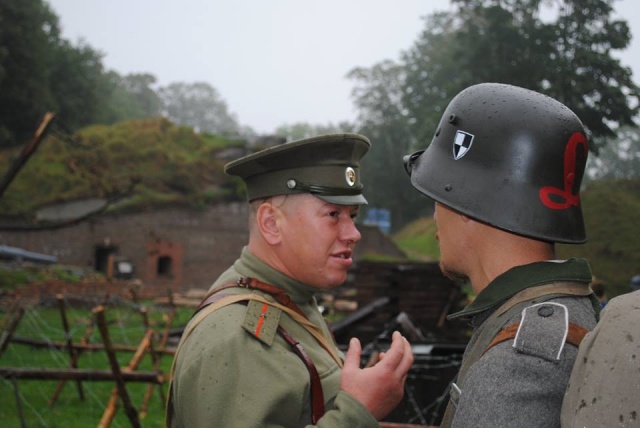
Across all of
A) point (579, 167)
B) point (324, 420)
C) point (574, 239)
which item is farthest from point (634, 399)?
point (324, 420)

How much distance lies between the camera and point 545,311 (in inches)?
68.9

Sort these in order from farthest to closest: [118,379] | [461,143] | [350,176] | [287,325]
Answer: [118,379], [350,176], [287,325], [461,143]

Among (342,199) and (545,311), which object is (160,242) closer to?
(342,199)

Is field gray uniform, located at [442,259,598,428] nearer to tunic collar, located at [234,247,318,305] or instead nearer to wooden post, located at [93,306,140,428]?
tunic collar, located at [234,247,318,305]

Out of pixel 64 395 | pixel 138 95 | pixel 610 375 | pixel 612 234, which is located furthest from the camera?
pixel 138 95

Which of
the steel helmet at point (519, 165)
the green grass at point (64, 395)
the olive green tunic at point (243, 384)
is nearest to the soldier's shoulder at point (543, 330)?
the steel helmet at point (519, 165)

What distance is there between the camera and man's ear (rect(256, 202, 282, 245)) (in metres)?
3.00

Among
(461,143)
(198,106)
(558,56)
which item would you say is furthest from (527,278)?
(198,106)

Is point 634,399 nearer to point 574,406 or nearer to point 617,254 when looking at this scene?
point 574,406

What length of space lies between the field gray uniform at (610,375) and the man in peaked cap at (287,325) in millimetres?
965

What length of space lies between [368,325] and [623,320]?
12.5 metres

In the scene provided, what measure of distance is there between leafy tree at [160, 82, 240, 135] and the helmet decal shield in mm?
125649

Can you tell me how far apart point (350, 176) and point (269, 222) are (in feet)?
1.42

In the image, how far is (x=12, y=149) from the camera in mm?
39531
